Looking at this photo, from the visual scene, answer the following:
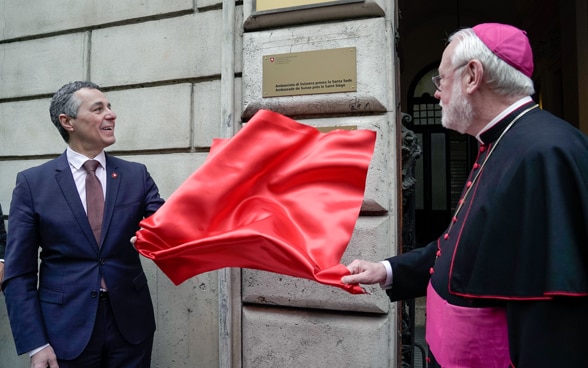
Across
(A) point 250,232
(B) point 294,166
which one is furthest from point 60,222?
(B) point 294,166

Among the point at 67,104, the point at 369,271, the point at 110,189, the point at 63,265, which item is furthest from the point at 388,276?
the point at 67,104

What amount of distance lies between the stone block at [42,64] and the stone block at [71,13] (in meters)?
0.10

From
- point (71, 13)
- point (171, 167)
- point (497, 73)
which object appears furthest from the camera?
point (71, 13)

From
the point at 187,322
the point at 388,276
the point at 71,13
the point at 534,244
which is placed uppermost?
the point at 71,13

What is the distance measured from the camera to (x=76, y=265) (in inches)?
109

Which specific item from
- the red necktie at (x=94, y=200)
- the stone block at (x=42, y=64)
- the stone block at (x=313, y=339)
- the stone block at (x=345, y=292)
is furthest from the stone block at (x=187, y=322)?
the stone block at (x=42, y=64)

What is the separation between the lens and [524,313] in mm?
1589

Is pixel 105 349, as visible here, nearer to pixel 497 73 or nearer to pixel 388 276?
pixel 388 276

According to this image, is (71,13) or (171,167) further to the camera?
(71,13)

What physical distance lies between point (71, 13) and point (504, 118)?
12.9ft

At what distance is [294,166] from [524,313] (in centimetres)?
133

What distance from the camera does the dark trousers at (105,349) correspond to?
8.80ft

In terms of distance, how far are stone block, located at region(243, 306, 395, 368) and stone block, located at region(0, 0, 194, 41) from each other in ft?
8.16

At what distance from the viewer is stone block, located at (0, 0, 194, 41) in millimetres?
3980
